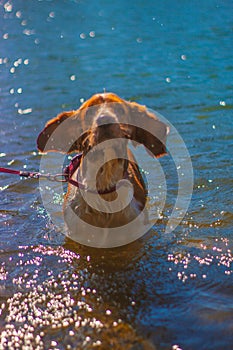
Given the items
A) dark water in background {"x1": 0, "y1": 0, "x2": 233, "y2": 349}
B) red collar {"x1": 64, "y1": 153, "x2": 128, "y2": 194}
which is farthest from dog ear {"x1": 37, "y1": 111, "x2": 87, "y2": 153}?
dark water in background {"x1": 0, "y1": 0, "x2": 233, "y2": 349}

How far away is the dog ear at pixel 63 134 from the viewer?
222 inches

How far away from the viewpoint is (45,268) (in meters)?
5.98

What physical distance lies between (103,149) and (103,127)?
0.62 feet

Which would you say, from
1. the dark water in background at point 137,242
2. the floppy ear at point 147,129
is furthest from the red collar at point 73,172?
the dark water in background at point 137,242

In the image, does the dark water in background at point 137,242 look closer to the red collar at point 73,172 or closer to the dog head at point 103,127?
the red collar at point 73,172

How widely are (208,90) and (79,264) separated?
666cm

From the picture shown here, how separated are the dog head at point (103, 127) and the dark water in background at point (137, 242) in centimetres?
120

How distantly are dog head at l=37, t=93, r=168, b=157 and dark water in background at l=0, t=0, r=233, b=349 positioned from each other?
3.94 ft

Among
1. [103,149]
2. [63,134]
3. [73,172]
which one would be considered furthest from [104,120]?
[73,172]

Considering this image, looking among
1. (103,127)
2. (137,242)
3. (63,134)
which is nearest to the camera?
(103,127)

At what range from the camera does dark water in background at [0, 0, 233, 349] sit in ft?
16.2

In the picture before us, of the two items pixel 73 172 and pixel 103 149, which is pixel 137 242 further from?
pixel 103 149

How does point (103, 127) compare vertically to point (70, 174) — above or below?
above

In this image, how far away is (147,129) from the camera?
5.84 meters
